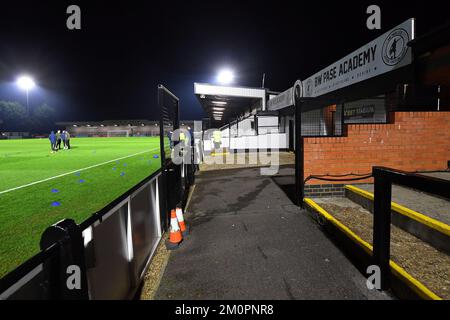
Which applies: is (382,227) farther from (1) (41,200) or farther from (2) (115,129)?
(2) (115,129)

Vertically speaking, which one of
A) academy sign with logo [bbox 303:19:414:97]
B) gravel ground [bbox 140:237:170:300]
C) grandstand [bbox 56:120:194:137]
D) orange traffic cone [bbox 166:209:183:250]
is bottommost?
gravel ground [bbox 140:237:170:300]

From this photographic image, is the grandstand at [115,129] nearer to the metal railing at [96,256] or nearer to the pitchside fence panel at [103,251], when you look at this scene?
the pitchside fence panel at [103,251]

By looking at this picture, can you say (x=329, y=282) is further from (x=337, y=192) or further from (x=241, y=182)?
(x=241, y=182)

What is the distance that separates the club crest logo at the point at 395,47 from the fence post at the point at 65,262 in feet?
35.2

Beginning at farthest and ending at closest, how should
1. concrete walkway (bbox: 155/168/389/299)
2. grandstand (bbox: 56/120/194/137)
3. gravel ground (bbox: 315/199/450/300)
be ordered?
1. grandstand (bbox: 56/120/194/137)
2. concrete walkway (bbox: 155/168/389/299)
3. gravel ground (bbox: 315/199/450/300)

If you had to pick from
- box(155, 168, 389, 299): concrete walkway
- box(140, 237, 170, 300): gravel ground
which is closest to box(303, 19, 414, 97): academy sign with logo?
box(155, 168, 389, 299): concrete walkway

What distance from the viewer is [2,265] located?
12.0 ft

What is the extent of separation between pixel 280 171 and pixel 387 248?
867 centimetres

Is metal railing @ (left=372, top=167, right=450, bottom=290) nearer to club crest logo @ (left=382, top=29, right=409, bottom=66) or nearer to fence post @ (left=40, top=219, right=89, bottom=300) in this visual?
fence post @ (left=40, top=219, right=89, bottom=300)

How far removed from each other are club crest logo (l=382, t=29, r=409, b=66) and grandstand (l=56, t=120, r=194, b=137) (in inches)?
3241

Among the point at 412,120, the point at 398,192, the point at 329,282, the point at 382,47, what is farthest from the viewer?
the point at 382,47

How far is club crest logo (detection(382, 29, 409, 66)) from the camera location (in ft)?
28.0

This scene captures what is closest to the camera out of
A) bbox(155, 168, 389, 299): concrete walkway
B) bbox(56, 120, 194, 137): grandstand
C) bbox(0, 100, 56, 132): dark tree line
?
bbox(155, 168, 389, 299): concrete walkway
